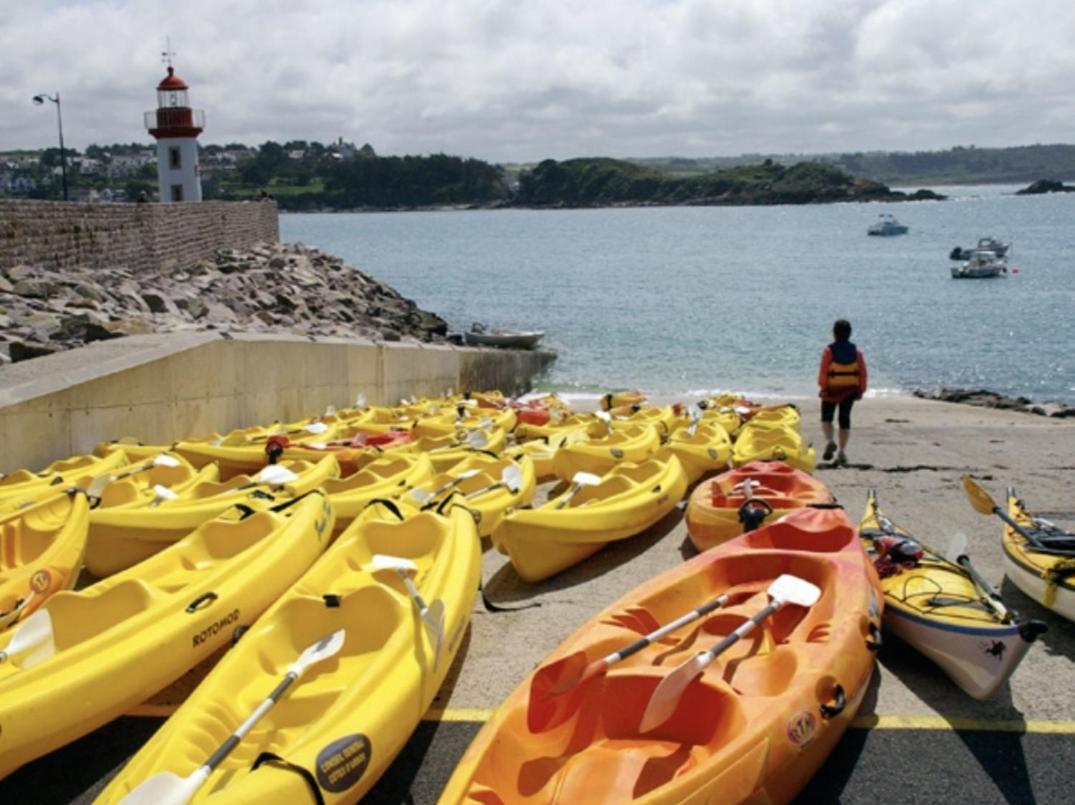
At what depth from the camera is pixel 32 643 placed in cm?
450

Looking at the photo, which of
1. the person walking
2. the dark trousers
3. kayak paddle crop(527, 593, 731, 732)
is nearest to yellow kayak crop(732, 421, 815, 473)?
the dark trousers

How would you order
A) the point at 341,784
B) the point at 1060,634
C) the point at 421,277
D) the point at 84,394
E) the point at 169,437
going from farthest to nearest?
the point at 421,277
the point at 169,437
the point at 84,394
the point at 1060,634
the point at 341,784

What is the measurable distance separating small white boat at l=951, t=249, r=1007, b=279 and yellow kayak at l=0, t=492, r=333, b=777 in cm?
6151

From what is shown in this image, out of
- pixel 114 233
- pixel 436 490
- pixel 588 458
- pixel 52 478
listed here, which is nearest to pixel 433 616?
pixel 436 490

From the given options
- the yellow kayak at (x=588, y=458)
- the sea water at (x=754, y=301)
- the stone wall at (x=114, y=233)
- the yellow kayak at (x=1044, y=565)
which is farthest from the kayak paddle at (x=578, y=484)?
the sea water at (x=754, y=301)

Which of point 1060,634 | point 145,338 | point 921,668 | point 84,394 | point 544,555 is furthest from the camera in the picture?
point 145,338

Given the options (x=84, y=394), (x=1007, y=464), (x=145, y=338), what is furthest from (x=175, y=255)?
(x=1007, y=464)

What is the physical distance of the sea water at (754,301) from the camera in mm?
32625

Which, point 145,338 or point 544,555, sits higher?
point 145,338

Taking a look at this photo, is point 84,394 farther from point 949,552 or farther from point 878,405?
Answer: point 878,405

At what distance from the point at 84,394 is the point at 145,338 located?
6.57 ft

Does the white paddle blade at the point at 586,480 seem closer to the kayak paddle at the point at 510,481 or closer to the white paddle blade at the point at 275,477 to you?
the kayak paddle at the point at 510,481

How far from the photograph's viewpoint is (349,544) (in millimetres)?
6020

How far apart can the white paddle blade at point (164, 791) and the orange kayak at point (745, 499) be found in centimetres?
417
